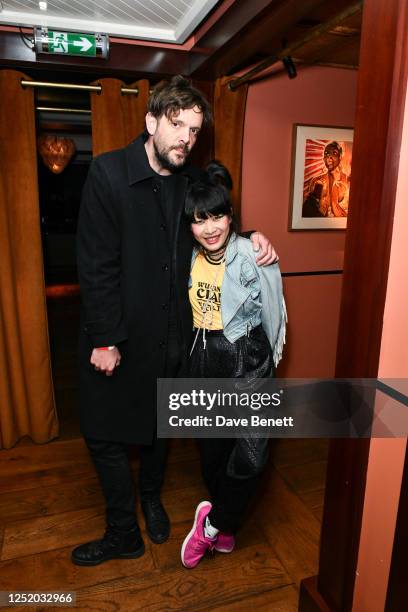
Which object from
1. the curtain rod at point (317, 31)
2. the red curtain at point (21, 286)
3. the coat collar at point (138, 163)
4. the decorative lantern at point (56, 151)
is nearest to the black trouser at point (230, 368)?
the coat collar at point (138, 163)

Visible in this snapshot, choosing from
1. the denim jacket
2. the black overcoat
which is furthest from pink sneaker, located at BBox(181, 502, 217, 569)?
the denim jacket

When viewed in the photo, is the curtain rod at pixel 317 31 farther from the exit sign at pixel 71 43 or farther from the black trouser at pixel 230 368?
the black trouser at pixel 230 368

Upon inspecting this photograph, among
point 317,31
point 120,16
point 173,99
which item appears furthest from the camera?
point 120,16

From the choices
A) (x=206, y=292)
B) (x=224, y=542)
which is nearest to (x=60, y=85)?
(x=206, y=292)

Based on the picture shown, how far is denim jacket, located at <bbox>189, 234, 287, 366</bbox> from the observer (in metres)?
1.65

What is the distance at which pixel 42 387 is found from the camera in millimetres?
2713

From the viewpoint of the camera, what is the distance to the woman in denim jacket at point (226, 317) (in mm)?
1634

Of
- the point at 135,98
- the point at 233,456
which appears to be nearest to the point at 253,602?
the point at 233,456

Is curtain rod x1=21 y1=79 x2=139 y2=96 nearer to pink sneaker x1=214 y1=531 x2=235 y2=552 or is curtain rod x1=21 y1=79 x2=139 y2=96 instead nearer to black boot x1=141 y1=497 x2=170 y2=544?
black boot x1=141 y1=497 x2=170 y2=544

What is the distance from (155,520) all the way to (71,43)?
2309 mm

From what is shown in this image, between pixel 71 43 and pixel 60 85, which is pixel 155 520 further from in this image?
pixel 71 43

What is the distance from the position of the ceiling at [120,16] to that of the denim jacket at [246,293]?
1.20 metres

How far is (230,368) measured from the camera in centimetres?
175

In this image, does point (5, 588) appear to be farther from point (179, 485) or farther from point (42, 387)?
point (42, 387)
